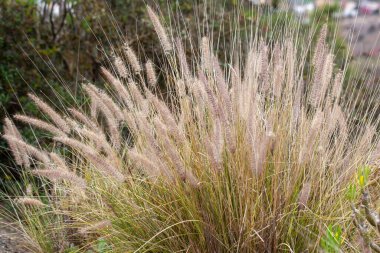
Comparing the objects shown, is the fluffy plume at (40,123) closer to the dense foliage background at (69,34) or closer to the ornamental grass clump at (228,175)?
the ornamental grass clump at (228,175)

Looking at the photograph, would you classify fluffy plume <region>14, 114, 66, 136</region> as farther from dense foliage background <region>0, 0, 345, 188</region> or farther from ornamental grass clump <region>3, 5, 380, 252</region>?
dense foliage background <region>0, 0, 345, 188</region>

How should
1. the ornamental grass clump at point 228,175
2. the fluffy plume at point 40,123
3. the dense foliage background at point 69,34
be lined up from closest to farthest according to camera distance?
the ornamental grass clump at point 228,175 → the fluffy plume at point 40,123 → the dense foliage background at point 69,34

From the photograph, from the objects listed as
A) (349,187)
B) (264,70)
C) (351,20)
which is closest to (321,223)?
(349,187)

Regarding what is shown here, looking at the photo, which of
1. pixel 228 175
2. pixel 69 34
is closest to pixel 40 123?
pixel 228 175

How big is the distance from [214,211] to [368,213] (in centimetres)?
121

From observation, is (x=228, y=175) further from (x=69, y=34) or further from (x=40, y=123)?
(x=69, y=34)

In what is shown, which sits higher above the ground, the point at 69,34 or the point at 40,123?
the point at 40,123

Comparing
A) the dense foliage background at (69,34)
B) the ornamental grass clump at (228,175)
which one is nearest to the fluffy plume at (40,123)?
the ornamental grass clump at (228,175)

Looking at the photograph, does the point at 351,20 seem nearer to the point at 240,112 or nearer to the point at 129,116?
the point at 240,112

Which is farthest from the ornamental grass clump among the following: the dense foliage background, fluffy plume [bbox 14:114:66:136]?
the dense foliage background

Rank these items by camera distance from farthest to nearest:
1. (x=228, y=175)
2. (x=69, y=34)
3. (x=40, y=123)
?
(x=69, y=34) → (x=40, y=123) → (x=228, y=175)

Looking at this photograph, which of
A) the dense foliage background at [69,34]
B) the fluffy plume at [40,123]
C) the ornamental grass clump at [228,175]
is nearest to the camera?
the ornamental grass clump at [228,175]

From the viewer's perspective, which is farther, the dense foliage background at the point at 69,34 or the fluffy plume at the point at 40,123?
the dense foliage background at the point at 69,34

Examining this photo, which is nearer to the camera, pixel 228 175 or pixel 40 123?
pixel 228 175
